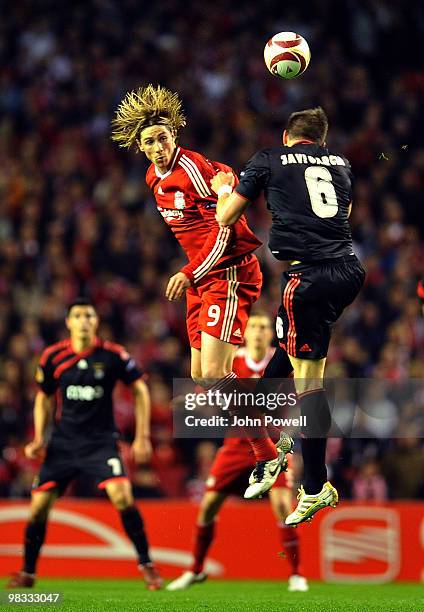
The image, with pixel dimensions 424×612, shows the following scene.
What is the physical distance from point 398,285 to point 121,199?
3641 mm

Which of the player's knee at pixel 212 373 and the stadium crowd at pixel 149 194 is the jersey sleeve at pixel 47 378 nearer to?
the stadium crowd at pixel 149 194

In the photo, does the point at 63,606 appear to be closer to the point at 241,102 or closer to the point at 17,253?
the point at 17,253

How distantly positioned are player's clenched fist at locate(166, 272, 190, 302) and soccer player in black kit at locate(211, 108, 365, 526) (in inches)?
18.7

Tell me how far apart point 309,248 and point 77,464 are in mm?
3796

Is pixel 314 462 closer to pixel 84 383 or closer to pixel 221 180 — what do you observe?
pixel 221 180

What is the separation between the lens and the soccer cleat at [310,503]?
7.33 m

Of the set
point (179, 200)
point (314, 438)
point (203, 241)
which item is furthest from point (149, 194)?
point (314, 438)

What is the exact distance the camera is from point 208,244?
25.6 feet

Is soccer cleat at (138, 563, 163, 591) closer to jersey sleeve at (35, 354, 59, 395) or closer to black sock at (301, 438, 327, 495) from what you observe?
jersey sleeve at (35, 354, 59, 395)

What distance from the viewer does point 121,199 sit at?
50.2ft

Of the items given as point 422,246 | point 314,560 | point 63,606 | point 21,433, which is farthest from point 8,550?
point 422,246

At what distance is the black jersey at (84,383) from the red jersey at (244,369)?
88cm

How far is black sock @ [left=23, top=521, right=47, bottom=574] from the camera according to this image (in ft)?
33.6

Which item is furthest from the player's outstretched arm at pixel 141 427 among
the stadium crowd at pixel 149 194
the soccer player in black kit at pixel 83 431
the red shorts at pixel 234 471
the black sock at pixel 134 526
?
the stadium crowd at pixel 149 194
